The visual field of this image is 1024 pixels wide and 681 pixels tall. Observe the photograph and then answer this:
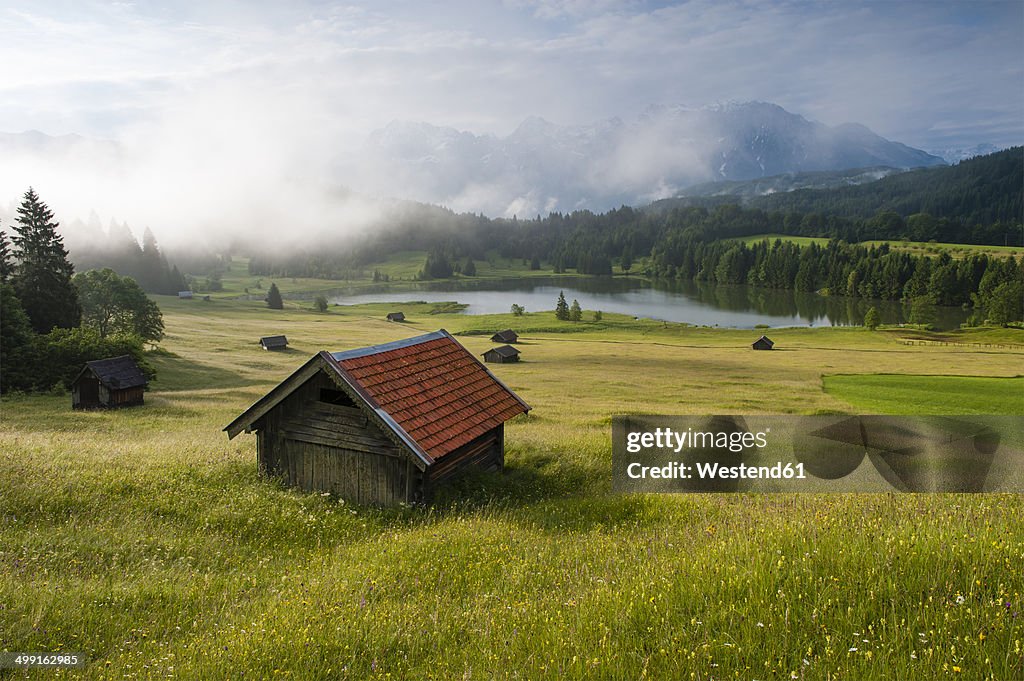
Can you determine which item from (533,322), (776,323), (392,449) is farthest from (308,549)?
(776,323)

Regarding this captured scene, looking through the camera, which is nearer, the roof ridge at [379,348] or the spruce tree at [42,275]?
the roof ridge at [379,348]

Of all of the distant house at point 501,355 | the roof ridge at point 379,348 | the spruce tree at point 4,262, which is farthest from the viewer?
the distant house at point 501,355

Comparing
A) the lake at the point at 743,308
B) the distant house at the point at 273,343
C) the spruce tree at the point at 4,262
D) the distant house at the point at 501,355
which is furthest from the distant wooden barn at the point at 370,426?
the lake at the point at 743,308

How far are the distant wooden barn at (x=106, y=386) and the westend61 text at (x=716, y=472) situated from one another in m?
46.0

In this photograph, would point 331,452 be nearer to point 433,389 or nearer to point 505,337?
Result: point 433,389

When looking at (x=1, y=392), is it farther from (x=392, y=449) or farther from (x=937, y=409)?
(x=937, y=409)

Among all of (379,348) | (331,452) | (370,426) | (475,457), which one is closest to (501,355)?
(475,457)

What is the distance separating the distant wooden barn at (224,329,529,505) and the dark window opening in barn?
0.09ft

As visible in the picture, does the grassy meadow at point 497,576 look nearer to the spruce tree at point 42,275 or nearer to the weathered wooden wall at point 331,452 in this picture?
the weathered wooden wall at point 331,452

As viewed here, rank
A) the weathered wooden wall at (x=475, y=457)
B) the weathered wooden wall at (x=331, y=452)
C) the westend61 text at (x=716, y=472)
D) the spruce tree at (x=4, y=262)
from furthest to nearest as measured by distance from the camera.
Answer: the spruce tree at (x=4, y=262) < the westend61 text at (x=716, y=472) < the weathered wooden wall at (x=475, y=457) < the weathered wooden wall at (x=331, y=452)

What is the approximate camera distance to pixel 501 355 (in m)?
79.3

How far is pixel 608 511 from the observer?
13039mm

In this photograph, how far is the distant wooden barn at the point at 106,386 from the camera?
46.5 meters

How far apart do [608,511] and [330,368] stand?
7918 mm
